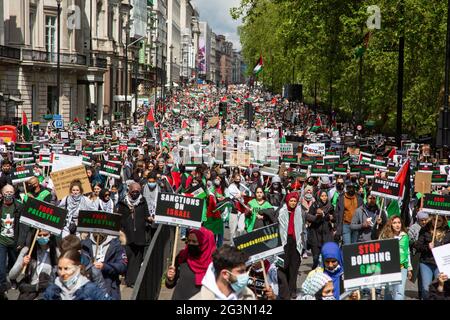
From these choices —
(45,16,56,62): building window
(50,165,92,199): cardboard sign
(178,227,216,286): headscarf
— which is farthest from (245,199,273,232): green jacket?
(45,16,56,62): building window

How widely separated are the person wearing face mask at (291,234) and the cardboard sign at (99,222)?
2.96m

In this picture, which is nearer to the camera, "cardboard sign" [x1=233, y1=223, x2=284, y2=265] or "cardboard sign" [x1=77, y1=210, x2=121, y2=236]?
"cardboard sign" [x1=233, y1=223, x2=284, y2=265]

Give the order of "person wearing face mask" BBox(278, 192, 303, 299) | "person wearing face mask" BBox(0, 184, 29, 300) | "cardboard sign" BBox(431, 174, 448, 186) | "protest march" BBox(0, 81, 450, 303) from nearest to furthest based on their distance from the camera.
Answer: "protest march" BBox(0, 81, 450, 303) < "person wearing face mask" BBox(0, 184, 29, 300) < "person wearing face mask" BBox(278, 192, 303, 299) < "cardboard sign" BBox(431, 174, 448, 186)

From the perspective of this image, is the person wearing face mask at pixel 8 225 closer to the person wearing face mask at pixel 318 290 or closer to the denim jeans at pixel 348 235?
the denim jeans at pixel 348 235

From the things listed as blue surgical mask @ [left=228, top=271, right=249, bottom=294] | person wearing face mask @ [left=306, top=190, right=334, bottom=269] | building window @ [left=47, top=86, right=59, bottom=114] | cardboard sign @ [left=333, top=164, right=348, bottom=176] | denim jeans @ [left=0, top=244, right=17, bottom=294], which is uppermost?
building window @ [left=47, top=86, right=59, bottom=114]

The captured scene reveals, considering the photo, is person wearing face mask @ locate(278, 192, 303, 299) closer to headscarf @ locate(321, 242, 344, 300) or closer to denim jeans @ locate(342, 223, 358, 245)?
denim jeans @ locate(342, 223, 358, 245)

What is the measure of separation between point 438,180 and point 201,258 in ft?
41.0

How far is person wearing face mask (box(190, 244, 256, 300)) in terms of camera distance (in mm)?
6801

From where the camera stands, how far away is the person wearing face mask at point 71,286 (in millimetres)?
7316

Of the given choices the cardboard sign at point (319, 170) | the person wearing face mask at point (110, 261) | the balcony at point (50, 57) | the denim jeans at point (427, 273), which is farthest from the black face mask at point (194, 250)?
the balcony at point (50, 57)

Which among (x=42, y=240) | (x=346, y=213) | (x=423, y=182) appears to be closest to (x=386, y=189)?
(x=346, y=213)

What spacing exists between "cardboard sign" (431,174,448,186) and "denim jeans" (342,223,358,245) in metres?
6.01
